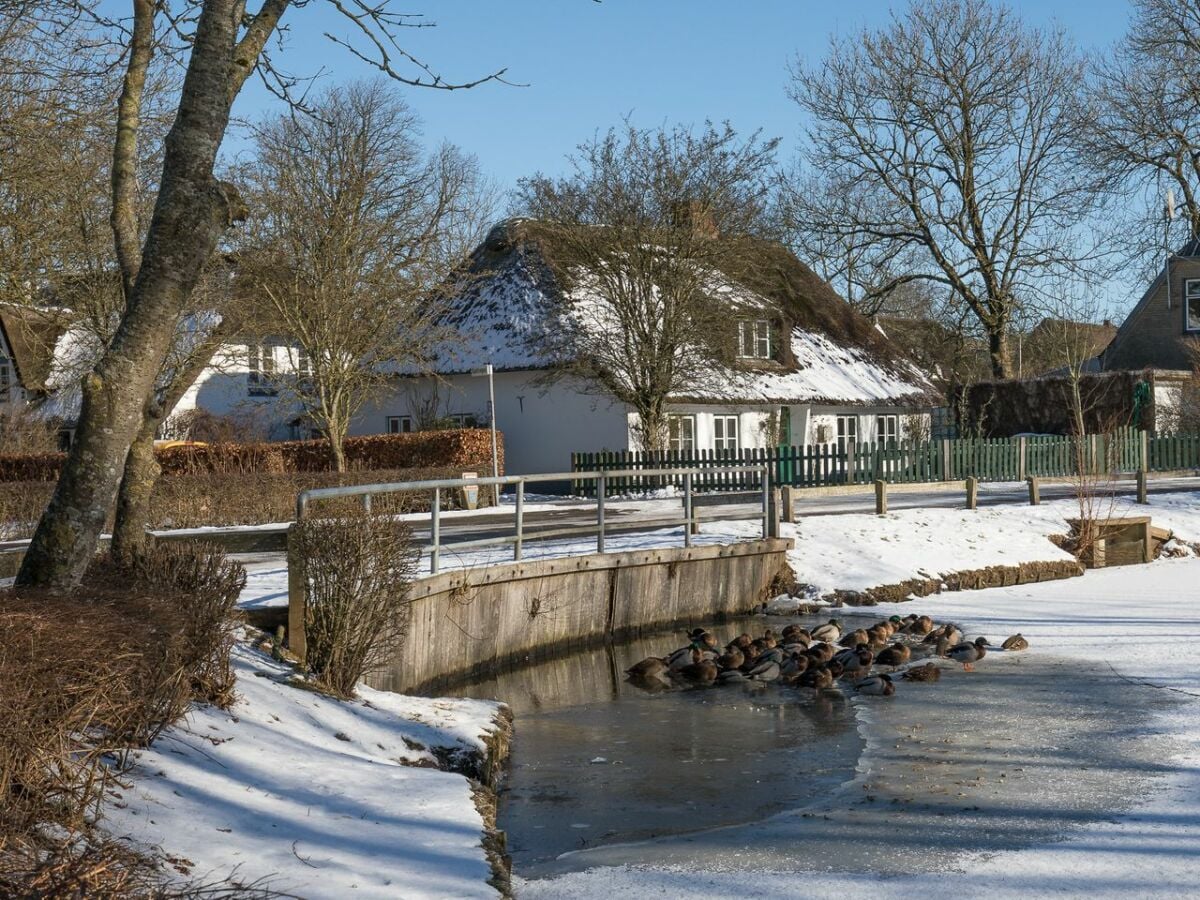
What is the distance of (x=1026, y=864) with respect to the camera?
24.7ft

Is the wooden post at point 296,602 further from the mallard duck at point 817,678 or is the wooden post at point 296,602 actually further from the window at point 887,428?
the window at point 887,428

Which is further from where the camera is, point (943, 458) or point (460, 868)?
point (943, 458)

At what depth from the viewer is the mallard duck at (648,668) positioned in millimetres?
14538

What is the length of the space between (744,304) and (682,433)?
4.03 metres

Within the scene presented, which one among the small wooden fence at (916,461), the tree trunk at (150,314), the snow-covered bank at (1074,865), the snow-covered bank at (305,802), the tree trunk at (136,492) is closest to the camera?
the snow-covered bank at (305,802)

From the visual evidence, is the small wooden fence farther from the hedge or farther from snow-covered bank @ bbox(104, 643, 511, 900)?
snow-covered bank @ bbox(104, 643, 511, 900)

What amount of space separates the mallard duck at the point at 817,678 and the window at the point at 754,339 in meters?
21.8

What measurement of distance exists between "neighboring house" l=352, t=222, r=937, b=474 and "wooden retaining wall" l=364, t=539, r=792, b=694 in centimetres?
1564

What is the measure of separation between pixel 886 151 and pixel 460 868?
132ft

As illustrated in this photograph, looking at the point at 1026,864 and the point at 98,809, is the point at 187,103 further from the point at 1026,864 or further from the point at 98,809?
the point at 1026,864

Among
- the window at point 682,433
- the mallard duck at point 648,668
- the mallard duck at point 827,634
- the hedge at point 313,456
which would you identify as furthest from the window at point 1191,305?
the mallard duck at point 648,668

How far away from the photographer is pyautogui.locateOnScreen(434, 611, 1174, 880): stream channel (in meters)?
8.17

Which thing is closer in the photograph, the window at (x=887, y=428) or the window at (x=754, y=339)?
the window at (x=754, y=339)

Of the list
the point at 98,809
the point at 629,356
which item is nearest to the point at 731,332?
A: the point at 629,356
